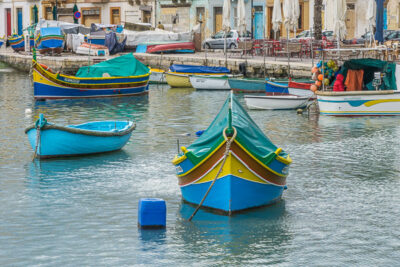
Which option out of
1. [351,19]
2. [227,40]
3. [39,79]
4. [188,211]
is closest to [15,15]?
[227,40]

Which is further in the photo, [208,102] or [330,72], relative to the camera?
[208,102]

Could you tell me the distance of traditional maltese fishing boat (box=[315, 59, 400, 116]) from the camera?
2564 centimetres

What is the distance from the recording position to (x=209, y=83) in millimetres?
37844

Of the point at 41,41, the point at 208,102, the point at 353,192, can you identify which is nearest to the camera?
the point at 353,192

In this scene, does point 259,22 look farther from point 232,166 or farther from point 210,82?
point 232,166

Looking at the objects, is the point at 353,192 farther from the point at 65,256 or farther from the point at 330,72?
the point at 330,72

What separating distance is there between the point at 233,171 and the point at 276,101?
52.4 ft

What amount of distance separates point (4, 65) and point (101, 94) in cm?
2494

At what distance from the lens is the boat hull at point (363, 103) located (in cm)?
2575

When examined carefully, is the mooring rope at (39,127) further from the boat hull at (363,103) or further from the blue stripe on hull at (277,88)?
the blue stripe on hull at (277,88)

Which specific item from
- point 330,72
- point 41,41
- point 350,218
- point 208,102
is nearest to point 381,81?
point 330,72

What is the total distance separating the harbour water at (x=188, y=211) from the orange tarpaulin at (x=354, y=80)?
10.3 feet

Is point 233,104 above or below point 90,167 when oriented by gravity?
above

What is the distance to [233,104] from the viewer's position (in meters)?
13.0
